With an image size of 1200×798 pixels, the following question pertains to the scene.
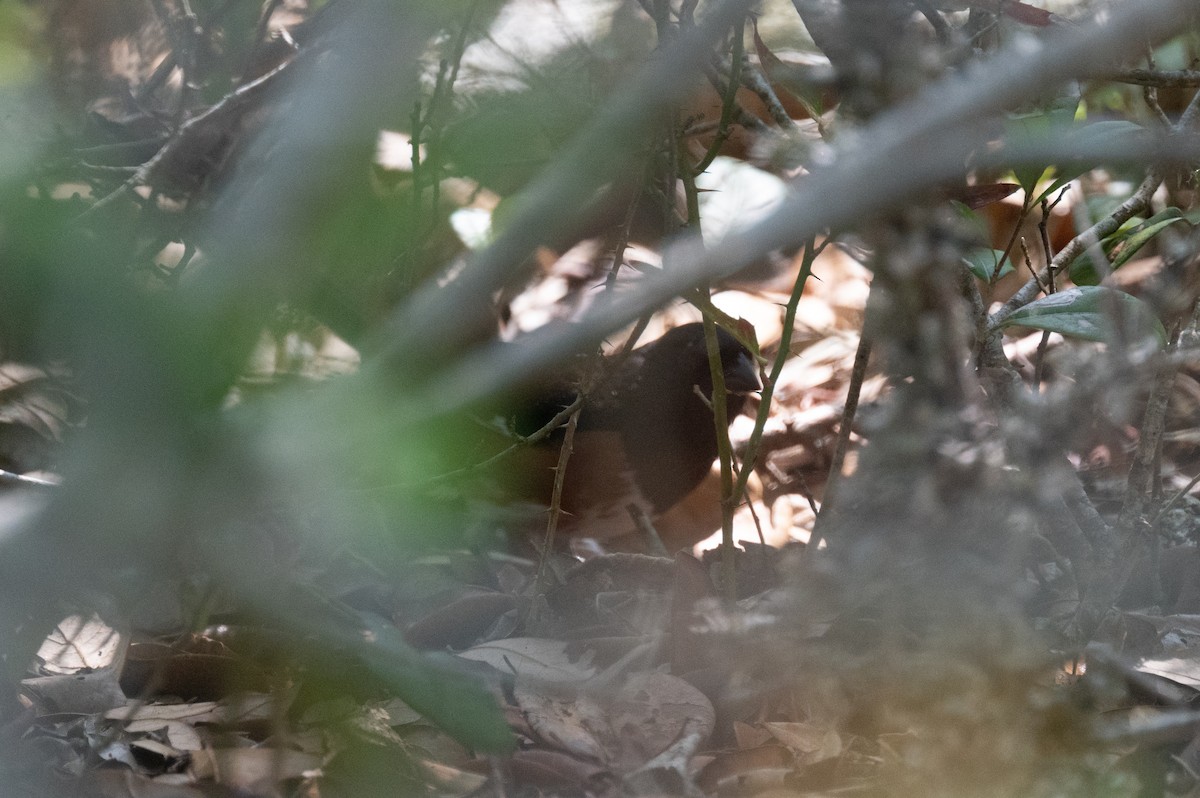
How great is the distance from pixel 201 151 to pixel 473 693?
71.4 inches

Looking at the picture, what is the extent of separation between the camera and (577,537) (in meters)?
2.51

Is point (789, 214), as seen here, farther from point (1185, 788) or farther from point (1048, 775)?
point (1185, 788)

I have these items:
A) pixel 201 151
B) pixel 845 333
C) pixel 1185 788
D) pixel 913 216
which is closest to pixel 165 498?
pixel 913 216

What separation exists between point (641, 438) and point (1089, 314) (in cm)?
153

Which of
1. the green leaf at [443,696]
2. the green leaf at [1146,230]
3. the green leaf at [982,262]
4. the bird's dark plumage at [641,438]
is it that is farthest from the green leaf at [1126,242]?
the green leaf at [443,696]

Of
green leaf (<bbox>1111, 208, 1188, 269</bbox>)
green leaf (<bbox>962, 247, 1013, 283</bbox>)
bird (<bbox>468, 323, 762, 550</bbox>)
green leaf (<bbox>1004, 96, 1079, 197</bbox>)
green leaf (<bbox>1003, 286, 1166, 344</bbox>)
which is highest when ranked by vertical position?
green leaf (<bbox>1004, 96, 1079, 197</bbox>)

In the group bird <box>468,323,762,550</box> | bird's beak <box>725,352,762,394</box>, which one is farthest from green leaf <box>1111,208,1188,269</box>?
bird's beak <box>725,352,762,394</box>

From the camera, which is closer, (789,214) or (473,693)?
(789,214)

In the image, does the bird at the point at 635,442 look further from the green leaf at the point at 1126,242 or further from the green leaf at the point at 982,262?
the green leaf at the point at 1126,242

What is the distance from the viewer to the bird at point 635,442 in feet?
8.39

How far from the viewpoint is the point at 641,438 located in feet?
9.36

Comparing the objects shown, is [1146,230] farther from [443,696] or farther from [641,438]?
[641,438]

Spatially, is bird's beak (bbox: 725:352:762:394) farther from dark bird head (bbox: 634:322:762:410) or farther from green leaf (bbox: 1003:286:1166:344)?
green leaf (bbox: 1003:286:1166:344)

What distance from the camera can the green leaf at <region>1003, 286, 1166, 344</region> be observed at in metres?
1.35
